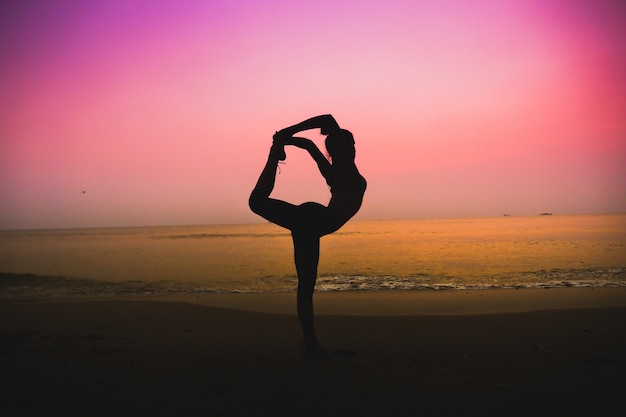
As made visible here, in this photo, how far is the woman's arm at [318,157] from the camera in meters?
5.00

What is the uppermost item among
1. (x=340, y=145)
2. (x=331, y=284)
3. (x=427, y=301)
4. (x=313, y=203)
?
(x=340, y=145)

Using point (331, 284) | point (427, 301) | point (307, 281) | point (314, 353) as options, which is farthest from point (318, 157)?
point (331, 284)

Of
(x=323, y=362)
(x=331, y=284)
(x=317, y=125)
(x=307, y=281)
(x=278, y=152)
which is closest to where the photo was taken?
(x=278, y=152)

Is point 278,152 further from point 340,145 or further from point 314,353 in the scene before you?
point 314,353

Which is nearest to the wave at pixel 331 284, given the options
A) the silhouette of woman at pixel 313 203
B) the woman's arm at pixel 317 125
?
the silhouette of woman at pixel 313 203

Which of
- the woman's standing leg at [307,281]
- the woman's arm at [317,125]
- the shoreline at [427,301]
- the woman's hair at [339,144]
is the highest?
the woman's arm at [317,125]

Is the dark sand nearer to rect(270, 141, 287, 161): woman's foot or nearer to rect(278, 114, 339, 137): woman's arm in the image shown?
rect(270, 141, 287, 161): woman's foot

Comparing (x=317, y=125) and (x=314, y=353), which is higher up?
(x=317, y=125)

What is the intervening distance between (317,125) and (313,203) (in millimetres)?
791

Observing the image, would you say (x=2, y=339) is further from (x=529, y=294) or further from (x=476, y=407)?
(x=529, y=294)

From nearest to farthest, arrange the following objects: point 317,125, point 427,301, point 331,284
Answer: point 317,125
point 427,301
point 331,284

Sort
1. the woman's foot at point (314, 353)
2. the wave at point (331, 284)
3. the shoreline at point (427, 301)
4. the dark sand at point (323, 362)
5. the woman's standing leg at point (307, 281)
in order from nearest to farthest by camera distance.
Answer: the dark sand at point (323, 362), the woman's standing leg at point (307, 281), the woman's foot at point (314, 353), the shoreline at point (427, 301), the wave at point (331, 284)

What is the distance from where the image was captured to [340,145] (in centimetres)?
500

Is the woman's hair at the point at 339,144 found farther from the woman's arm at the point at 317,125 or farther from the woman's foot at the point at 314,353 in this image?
the woman's foot at the point at 314,353
